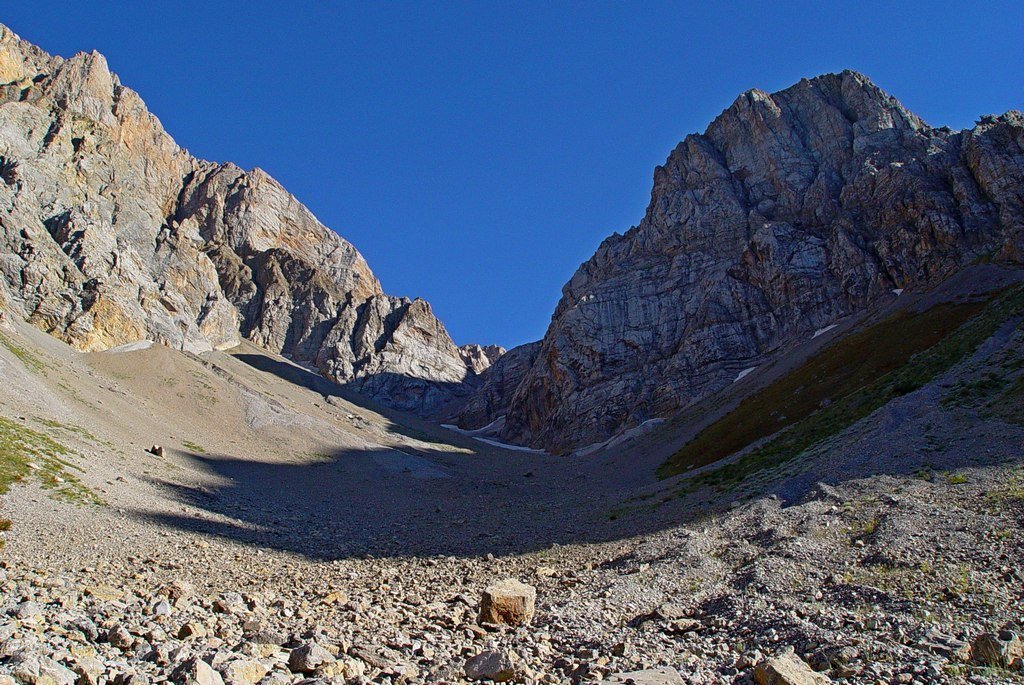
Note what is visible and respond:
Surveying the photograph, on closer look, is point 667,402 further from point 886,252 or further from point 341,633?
point 341,633

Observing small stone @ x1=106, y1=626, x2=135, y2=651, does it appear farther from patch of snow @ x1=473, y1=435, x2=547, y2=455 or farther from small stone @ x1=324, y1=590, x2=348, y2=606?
patch of snow @ x1=473, y1=435, x2=547, y2=455

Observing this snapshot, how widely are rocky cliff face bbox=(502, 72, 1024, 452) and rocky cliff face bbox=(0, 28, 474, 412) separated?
49821 millimetres

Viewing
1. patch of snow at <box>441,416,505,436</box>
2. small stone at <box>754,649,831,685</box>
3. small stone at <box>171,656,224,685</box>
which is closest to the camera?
small stone at <box>171,656,224,685</box>

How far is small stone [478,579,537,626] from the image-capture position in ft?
47.4

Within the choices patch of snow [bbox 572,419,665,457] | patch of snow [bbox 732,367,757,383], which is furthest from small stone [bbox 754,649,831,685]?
patch of snow [bbox 732,367,757,383]

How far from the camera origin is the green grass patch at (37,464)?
85.1ft

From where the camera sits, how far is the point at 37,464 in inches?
1126

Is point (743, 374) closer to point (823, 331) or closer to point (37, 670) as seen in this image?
point (823, 331)

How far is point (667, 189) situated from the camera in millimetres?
151750

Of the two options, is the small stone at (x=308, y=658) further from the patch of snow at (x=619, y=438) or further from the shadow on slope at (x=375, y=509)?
the patch of snow at (x=619, y=438)

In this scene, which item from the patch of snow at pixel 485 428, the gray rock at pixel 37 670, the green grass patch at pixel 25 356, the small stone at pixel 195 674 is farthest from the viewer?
the patch of snow at pixel 485 428

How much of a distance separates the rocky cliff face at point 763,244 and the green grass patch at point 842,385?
2414 centimetres

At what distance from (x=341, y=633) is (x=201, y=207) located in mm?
180912

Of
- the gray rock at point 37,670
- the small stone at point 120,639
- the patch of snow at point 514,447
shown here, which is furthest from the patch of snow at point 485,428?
the gray rock at point 37,670
